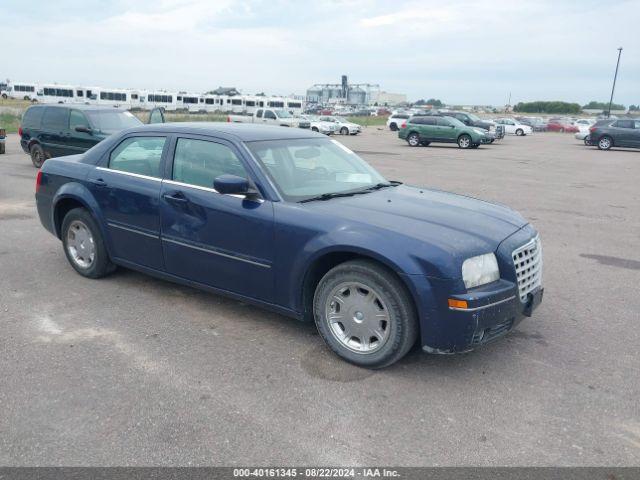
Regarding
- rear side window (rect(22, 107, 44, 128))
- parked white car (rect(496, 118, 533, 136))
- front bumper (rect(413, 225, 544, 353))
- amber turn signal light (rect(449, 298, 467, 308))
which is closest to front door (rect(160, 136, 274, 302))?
front bumper (rect(413, 225, 544, 353))

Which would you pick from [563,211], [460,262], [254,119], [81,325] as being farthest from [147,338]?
[254,119]

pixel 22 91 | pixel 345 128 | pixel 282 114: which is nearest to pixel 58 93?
pixel 22 91

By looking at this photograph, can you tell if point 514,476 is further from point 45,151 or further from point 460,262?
point 45,151

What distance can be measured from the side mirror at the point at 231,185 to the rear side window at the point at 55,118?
11056 millimetres

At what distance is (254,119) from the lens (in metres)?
37.6

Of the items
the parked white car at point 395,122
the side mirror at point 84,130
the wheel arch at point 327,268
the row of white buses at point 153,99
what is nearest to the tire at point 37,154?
the side mirror at point 84,130

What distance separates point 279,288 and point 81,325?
167 centimetres

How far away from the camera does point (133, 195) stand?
16.8 ft

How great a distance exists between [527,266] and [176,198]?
2.78m

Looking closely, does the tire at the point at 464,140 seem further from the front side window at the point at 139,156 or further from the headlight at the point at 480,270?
the headlight at the point at 480,270

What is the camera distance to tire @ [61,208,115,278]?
221 inches

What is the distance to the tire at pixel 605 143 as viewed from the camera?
30406 mm

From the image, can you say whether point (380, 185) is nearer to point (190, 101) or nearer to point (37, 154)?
point (37, 154)

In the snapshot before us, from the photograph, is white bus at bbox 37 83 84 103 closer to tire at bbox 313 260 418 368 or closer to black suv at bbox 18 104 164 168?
black suv at bbox 18 104 164 168
